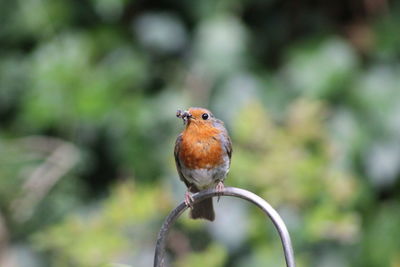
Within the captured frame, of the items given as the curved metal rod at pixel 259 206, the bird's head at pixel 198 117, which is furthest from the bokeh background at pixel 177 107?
the curved metal rod at pixel 259 206

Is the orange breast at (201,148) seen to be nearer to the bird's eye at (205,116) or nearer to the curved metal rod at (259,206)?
the bird's eye at (205,116)

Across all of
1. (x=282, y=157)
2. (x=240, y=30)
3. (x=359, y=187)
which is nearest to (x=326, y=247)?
(x=359, y=187)

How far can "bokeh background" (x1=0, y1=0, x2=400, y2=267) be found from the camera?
14.1ft

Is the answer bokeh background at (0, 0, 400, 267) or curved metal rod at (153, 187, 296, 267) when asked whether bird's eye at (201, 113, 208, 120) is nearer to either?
curved metal rod at (153, 187, 296, 267)

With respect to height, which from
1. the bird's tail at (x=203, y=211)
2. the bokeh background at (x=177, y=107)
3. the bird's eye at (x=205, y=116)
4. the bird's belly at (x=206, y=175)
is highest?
the bokeh background at (x=177, y=107)

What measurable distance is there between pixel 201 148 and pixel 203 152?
0.7 inches

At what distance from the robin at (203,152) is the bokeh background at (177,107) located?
90 centimetres

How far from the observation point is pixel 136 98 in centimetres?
479

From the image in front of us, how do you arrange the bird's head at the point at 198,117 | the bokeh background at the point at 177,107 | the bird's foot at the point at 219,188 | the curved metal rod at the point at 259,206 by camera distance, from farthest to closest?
the bokeh background at the point at 177,107 → the bird's head at the point at 198,117 → the bird's foot at the point at 219,188 → the curved metal rod at the point at 259,206

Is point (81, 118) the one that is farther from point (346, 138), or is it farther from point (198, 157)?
point (198, 157)

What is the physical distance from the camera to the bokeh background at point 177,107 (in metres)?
4.29

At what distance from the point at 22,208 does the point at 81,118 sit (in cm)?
58

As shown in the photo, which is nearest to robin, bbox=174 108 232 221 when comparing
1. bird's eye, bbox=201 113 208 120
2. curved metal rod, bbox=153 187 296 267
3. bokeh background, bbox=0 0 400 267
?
bird's eye, bbox=201 113 208 120

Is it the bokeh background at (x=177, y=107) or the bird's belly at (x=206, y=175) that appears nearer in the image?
the bird's belly at (x=206, y=175)
